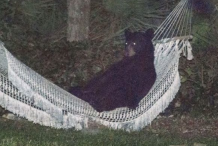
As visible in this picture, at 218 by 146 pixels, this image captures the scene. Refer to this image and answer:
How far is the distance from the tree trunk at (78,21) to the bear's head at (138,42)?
2.26 meters

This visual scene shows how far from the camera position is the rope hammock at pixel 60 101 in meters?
6.54

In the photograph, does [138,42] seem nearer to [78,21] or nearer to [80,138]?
[80,138]

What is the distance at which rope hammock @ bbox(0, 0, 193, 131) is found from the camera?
21.5ft

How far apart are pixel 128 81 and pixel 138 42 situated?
1.73 ft

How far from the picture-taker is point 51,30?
10.0 meters

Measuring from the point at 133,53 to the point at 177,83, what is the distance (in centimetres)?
57

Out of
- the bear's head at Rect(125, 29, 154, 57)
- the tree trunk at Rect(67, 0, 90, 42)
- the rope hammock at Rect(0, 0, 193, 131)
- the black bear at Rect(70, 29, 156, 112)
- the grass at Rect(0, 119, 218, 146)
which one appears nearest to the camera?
the grass at Rect(0, 119, 218, 146)

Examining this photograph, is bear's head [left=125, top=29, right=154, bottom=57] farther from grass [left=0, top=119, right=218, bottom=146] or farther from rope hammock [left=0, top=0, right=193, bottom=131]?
grass [left=0, top=119, right=218, bottom=146]

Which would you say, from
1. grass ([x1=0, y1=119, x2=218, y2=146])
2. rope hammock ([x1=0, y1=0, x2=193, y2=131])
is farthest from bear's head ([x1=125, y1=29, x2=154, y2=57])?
grass ([x1=0, y1=119, x2=218, y2=146])

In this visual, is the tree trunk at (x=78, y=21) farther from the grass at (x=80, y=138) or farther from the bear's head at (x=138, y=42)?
the grass at (x=80, y=138)

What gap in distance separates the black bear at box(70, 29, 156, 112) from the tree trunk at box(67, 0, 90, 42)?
2218mm

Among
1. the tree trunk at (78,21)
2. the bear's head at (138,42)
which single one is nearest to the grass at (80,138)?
the bear's head at (138,42)

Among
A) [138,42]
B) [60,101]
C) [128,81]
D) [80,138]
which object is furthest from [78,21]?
[80,138]

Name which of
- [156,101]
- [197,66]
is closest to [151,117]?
[156,101]
